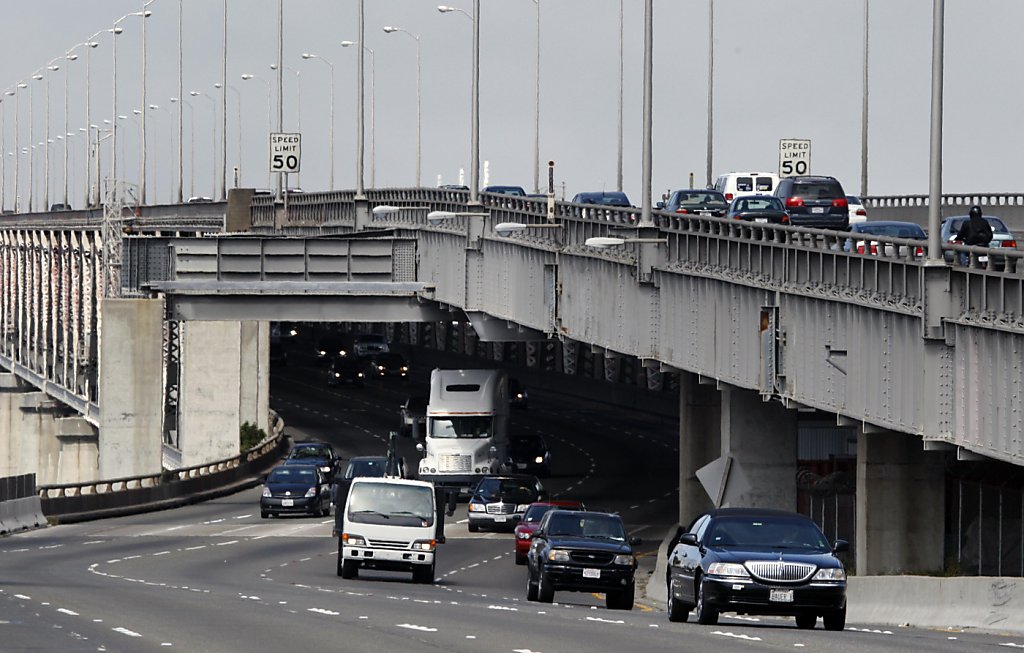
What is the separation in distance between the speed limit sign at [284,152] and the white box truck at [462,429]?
55.0ft

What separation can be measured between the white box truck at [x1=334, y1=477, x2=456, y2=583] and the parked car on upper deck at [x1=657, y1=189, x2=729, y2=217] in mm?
18696

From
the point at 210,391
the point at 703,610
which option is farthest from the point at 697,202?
the point at 210,391

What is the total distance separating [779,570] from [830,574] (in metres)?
0.65

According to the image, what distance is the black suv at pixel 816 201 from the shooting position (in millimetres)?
52562

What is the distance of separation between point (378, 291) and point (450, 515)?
737cm

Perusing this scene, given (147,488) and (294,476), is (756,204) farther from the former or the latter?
(147,488)

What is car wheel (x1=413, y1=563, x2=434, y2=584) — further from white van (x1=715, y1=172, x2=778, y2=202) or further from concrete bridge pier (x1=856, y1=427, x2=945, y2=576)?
white van (x1=715, y1=172, x2=778, y2=202)

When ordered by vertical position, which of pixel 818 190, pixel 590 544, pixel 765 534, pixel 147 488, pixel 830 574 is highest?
pixel 818 190

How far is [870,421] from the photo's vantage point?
118 feet

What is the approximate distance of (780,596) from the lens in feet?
82.8

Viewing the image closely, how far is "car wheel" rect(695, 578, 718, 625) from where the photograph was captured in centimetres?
2584

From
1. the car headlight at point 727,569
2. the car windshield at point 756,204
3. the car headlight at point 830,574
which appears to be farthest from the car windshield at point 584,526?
the car windshield at point 756,204

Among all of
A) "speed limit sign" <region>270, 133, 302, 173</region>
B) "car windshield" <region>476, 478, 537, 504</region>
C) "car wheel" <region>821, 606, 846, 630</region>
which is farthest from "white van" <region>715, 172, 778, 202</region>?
"car wheel" <region>821, 606, 846, 630</region>

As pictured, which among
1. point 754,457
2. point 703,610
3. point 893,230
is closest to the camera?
point 703,610
